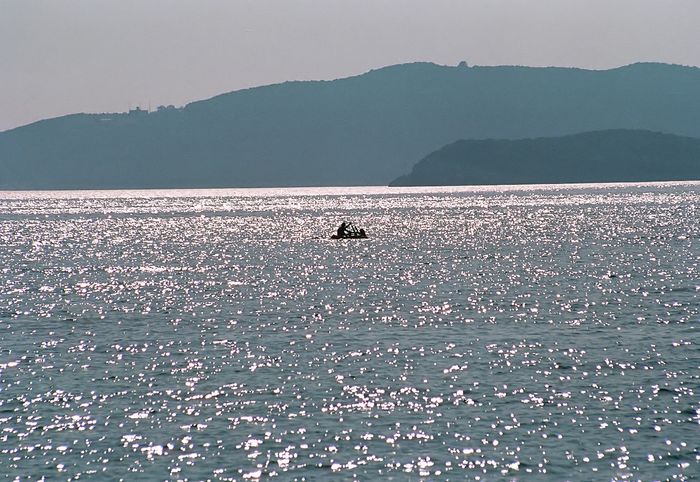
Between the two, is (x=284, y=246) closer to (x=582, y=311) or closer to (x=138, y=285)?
(x=138, y=285)

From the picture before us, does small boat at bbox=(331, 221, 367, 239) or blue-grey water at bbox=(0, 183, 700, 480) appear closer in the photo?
blue-grey water at bbox=(0, 183, 700, 480)

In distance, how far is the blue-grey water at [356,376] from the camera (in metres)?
35.4

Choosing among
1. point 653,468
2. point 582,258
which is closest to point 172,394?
point 653,468

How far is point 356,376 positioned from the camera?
163ft

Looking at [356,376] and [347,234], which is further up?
[356,376]

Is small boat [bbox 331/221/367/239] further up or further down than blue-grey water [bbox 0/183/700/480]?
further down

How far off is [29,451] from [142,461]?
4.54 metres

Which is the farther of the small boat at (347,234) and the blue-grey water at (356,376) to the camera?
the small boat at (347,234)

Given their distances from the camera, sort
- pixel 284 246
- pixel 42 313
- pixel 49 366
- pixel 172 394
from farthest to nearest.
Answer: pixel 284 246, pixel 42 313, pixel 49 366, pixel 172 394

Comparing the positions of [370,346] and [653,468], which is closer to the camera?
[653,468]

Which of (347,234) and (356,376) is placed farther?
(347,234)

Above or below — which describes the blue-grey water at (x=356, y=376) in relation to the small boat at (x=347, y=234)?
above

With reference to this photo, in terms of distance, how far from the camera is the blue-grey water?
35.4 metres

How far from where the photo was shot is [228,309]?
79.6 meters
